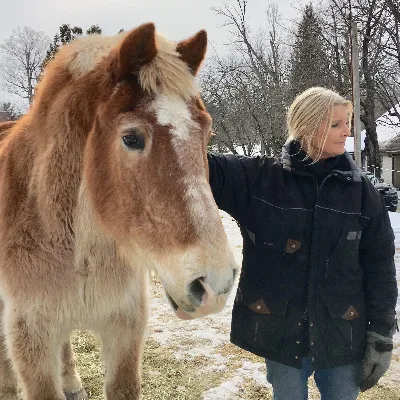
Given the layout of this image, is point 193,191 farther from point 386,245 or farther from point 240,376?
point 240,376

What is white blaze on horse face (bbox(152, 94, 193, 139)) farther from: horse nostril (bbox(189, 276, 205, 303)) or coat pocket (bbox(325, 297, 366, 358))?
coat pocket (bbox(325, 297, 366, 358))

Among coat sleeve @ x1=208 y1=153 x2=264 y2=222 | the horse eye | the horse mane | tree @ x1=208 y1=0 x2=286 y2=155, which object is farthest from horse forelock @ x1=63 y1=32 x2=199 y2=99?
tree @ x1=208 y1=0 x2=286 y2=155

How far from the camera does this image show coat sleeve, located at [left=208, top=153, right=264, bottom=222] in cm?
235

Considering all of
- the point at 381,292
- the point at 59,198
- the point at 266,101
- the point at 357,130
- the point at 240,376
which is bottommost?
the point at 240,376

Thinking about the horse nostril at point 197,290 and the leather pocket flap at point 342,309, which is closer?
the horse nostril at point 197,290

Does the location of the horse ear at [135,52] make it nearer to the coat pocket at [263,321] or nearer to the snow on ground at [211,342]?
the coat pocket at [263,321]

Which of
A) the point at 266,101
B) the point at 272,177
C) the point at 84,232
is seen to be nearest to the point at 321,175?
the point at 272,177

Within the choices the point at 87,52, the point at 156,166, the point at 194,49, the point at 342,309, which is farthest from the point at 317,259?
the point at 87,52

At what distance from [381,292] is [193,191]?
4.15ft

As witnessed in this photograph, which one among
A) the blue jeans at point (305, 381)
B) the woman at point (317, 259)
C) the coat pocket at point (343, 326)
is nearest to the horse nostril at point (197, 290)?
the woman at point (317, 259)

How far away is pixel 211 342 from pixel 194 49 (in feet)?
10.5

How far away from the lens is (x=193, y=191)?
1.70m

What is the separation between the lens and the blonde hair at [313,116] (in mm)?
2215

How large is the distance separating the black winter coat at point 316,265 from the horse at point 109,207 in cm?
59
